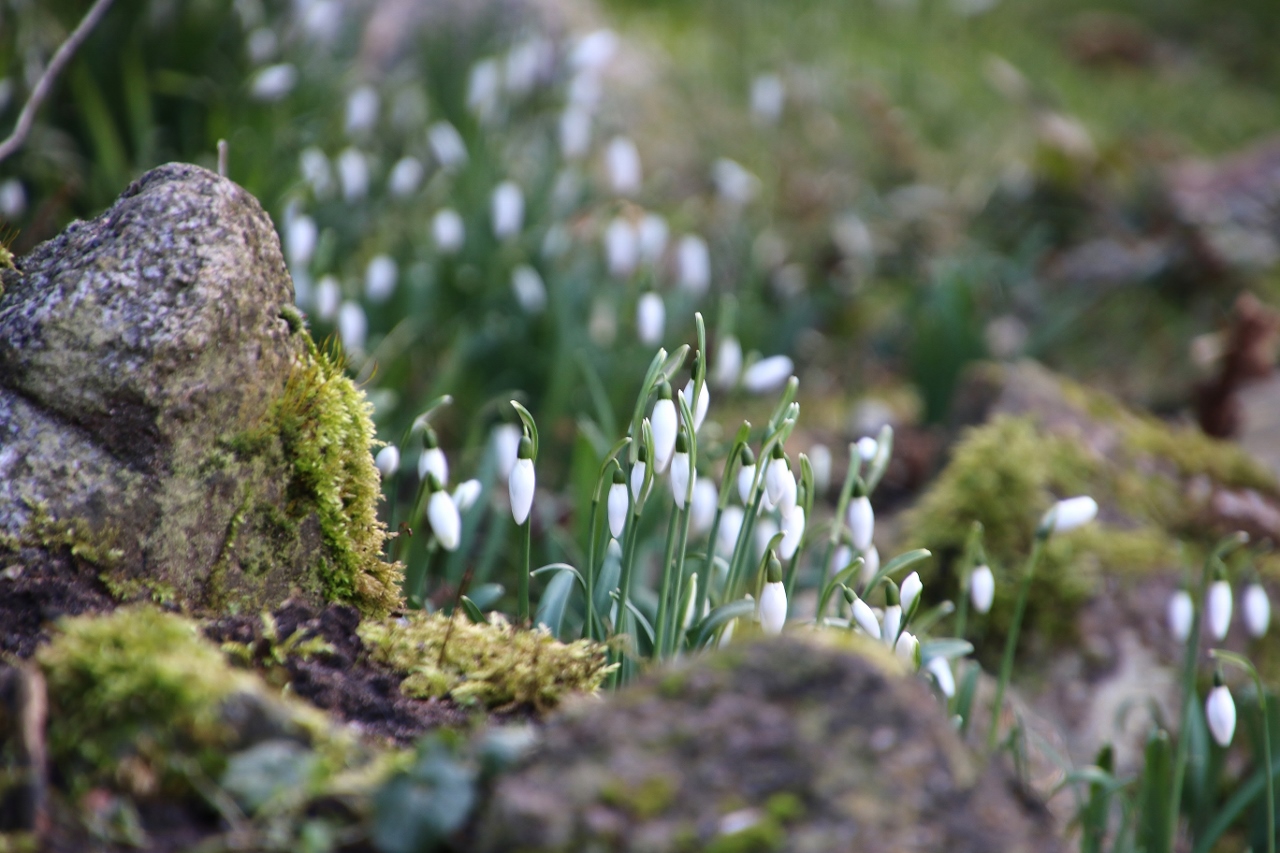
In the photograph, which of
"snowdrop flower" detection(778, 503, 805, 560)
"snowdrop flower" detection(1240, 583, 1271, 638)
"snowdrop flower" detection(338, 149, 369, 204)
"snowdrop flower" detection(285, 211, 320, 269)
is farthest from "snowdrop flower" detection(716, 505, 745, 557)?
"snowdrop flower" detection(338, 149, 369, 204)

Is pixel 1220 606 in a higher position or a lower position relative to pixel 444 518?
lower

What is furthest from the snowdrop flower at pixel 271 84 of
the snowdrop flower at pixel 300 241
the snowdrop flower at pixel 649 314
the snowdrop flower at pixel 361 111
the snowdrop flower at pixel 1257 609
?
the snowdrop flower at pixel 1257 609

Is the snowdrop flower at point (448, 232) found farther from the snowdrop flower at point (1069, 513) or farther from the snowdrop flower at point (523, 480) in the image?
the snowdrop flower at point (1069, 513)

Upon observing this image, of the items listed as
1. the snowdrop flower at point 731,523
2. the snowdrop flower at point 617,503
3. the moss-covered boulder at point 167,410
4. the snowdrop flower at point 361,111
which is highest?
the moss-covered boulder at point 167,410

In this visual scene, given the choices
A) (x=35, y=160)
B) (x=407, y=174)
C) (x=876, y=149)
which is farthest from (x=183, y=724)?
(x=876, y=149)

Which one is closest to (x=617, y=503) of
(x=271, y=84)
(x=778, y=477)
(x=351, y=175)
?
(x=778, y=477)

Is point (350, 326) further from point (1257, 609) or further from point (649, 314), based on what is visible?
point (1257, 609)

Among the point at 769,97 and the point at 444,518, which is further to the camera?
the point at 769,97

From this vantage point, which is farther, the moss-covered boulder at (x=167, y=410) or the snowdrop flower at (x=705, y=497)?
the snowdrop flower at (x=705, y=497)
